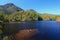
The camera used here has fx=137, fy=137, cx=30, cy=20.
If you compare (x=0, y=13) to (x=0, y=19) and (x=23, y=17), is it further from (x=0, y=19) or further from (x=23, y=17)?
(x=23, y=17)

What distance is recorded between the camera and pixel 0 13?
640cm

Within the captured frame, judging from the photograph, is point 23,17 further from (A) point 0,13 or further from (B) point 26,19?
(A) point 0,13

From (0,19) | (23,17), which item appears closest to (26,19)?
(23,17)

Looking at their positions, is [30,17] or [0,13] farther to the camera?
[30,17]

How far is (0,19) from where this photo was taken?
6457mm

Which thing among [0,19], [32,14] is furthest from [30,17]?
[0,19]

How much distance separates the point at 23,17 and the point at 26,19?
16.2 ft

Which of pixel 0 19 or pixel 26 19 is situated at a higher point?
pixel 0 19

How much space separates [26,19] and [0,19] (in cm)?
15682

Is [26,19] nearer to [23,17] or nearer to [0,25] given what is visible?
[23,17]

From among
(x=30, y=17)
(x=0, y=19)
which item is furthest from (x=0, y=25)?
(x=30, y=17)

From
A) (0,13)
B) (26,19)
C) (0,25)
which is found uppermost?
(0,13)

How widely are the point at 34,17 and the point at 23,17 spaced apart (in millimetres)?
13815

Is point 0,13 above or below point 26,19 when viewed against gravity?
above
